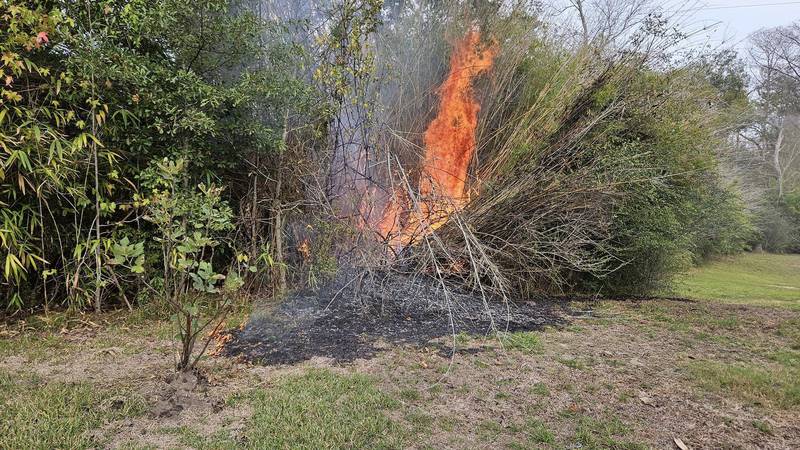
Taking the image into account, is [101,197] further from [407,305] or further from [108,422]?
[407,305]

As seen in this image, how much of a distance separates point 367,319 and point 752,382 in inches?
106

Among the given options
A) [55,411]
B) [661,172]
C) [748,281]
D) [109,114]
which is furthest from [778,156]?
[55,411]

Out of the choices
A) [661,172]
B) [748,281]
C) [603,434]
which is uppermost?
[661,172]

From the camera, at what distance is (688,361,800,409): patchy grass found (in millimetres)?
2594

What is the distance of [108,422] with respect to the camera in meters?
2.08

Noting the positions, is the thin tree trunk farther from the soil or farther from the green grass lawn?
the soil

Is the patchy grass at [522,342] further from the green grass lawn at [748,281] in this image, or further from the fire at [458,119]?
the green grass lawn at [748,281]

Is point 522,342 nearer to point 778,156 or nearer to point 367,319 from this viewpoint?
point 367,319

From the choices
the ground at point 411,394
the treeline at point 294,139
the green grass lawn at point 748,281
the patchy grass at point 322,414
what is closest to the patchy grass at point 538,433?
the ground at point 411,394

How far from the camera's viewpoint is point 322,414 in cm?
220

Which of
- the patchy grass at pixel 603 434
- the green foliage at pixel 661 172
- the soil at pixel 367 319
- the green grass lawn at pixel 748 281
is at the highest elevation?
the green foliage at pixel 661 172

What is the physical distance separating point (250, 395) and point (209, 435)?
0.38 m

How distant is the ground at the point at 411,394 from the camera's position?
204 cm

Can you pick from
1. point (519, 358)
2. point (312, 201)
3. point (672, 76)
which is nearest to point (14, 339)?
point (312, 201)
